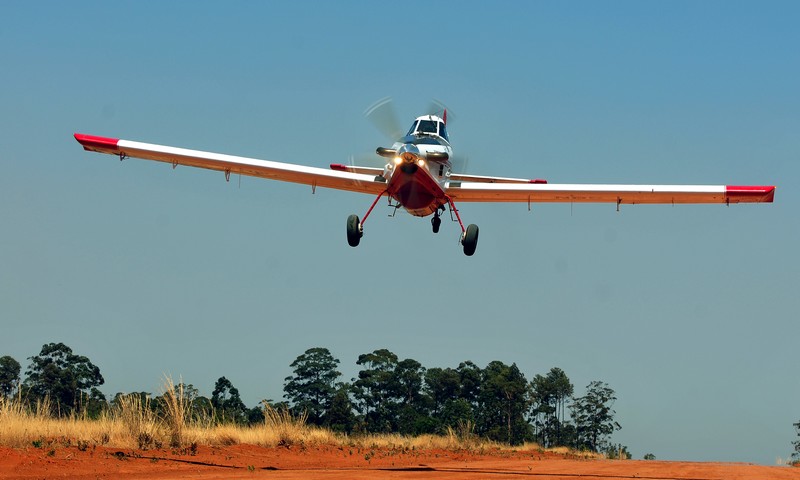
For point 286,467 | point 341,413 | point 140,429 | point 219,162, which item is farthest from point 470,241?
point 341,413

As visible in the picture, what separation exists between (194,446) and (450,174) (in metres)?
10.7

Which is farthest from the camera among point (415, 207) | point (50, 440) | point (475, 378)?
point (475, 378)

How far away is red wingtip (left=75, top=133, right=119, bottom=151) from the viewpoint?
91.4 feet

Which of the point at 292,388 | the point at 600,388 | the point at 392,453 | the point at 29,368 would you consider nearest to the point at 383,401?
the point at 292,388

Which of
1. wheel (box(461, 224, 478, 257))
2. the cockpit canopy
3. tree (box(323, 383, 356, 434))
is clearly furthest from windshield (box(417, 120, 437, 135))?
tree (box(323, 383, 356, 434))

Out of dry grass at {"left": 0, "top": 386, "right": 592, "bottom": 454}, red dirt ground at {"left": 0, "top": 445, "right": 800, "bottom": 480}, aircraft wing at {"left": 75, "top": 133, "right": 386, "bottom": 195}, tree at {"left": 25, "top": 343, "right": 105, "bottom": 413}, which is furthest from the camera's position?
tree at {"left": 25, "top": 343, "right": 105, "bottom": 413}

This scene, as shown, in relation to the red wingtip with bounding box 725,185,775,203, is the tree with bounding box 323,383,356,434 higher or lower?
lower

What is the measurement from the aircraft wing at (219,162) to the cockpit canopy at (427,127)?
2138 mm

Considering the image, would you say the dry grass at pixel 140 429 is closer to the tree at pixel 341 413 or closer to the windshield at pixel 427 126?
the windshield at pixel 427 126

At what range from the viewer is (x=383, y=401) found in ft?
245

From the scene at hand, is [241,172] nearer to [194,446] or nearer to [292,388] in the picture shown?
[194,446]

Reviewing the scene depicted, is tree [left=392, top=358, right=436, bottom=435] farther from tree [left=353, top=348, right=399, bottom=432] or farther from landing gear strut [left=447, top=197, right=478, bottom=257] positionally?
landing gear strut [left=447, top=197, right=478, bottom=257]

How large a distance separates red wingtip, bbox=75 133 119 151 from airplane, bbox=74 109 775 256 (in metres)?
0.01

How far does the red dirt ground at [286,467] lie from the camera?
17453mm
